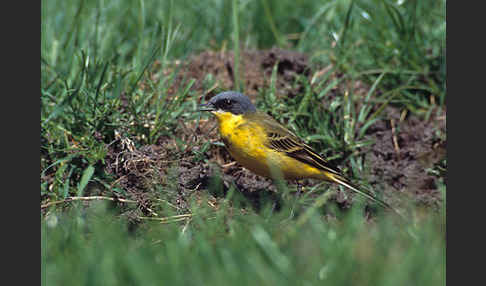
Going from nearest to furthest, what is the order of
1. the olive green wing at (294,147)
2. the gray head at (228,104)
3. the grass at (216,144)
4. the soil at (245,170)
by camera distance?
the grass at (216,144) < the soil at (245,170) < the olive green wing at (294,147) < the gray head at (228,104)

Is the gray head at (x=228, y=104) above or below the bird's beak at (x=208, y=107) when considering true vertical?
above

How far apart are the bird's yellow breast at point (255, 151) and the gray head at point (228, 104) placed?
62mm

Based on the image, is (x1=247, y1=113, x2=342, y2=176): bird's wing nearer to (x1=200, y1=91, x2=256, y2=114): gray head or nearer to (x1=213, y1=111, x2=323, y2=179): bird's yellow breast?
(x1=213, y1=111, x2=323, y2=179): bird's yellow breast

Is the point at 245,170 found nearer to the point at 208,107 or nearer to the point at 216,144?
the point at 216,144

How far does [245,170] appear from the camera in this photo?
671cm

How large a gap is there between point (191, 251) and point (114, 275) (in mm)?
608

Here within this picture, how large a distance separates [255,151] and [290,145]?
1.82 ft

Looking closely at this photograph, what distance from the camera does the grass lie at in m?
3.42

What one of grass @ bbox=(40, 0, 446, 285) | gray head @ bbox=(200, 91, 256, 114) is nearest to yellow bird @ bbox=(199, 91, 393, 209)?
gray head @ bbox=(200, 91, 256, 114)

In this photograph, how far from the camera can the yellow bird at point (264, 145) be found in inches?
232

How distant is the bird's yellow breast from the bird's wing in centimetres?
6

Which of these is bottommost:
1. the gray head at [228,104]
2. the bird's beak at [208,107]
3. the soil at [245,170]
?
the soil at [245,170]

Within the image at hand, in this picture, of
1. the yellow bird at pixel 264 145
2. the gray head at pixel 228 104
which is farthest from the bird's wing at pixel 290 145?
the gray head at pixel 228 104

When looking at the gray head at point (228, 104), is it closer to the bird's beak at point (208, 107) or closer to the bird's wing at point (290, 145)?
the bird's beak at point (208, 107)
